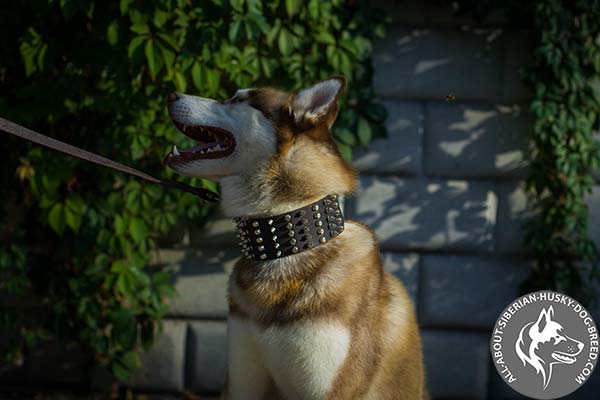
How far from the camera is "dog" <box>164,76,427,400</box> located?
2221 mm

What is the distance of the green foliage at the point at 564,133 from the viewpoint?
14.2ft

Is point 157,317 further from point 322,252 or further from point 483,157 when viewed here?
point 322,252

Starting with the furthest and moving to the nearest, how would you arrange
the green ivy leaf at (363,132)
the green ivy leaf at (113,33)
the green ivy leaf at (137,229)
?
the green ivy leaf at (363,132) → the green ivy leaf at (137,229) → the green ivy leaf at (113,33)

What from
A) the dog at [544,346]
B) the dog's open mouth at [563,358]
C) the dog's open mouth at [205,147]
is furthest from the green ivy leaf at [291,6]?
the dog's open mouth at [563,358]

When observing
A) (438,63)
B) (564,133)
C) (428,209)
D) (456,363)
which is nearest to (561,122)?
(564,133)

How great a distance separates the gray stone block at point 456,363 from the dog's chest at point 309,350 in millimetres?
2485

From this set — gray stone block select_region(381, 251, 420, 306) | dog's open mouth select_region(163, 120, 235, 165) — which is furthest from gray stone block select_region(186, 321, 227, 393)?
dog's open mouth select_region(163, 120, 235, 165)

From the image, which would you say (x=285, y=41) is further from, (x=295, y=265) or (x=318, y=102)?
(x=295, y=265)

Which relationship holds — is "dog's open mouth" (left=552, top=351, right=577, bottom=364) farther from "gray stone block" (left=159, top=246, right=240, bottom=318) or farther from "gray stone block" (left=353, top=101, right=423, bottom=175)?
"gray stone block" (left=159, top=246, right=240, bottom=318)

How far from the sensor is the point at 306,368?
2.21m

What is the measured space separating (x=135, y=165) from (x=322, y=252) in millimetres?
2031

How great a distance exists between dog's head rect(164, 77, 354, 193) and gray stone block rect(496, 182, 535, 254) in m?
2.36

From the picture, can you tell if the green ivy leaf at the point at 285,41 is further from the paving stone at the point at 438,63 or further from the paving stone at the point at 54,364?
the paving stone at the point at 54,364

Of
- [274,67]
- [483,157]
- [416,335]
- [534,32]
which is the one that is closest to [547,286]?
[483,157]
